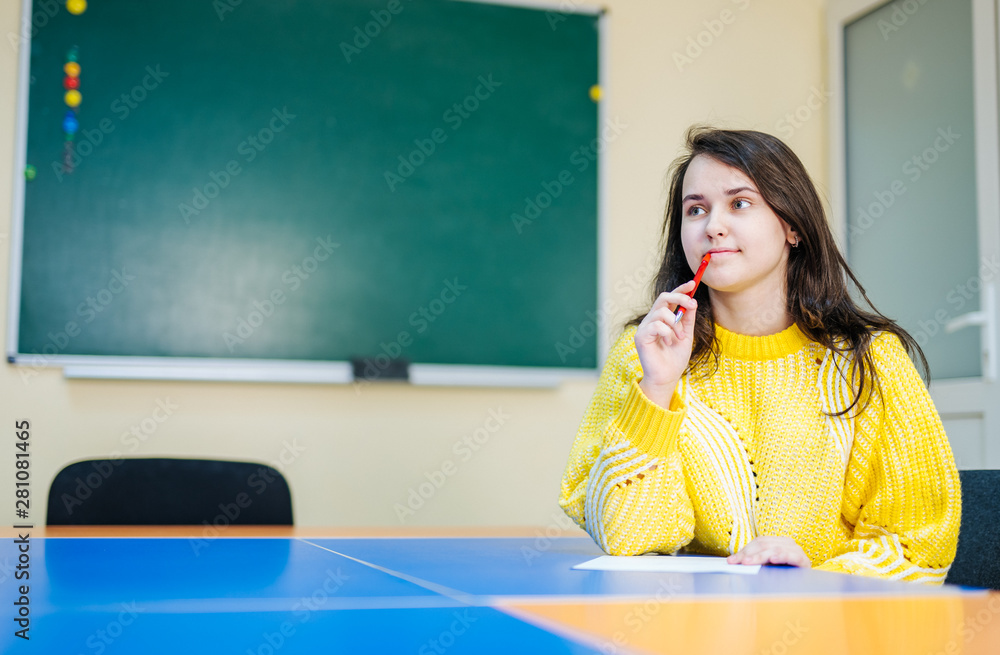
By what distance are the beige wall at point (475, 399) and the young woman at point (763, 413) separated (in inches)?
56.8

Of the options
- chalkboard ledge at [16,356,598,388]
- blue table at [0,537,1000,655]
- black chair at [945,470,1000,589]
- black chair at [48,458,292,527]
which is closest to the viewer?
blue table at [0,537,1000,655]

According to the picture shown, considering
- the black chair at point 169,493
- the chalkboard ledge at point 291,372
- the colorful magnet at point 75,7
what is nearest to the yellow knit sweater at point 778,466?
the black chair at point 169,493

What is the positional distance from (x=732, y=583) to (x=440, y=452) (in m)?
2.03

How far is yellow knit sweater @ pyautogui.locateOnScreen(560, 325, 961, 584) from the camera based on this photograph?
1203mm

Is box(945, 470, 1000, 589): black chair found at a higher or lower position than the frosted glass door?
lower

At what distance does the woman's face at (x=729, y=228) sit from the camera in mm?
1354

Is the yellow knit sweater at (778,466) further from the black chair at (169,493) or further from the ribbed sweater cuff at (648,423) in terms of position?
the black chair at (169,493)

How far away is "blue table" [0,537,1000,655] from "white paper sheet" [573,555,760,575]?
0.03 metres

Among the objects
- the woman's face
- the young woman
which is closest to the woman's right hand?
the young woman

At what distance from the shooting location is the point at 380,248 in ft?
9.25

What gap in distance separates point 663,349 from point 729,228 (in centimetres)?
25

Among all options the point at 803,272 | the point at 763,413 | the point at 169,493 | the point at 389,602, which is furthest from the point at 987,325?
the point at 389,602

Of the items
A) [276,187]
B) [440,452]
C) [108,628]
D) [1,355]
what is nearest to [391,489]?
[440,452]

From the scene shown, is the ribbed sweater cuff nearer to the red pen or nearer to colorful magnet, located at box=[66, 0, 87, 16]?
the red pen
